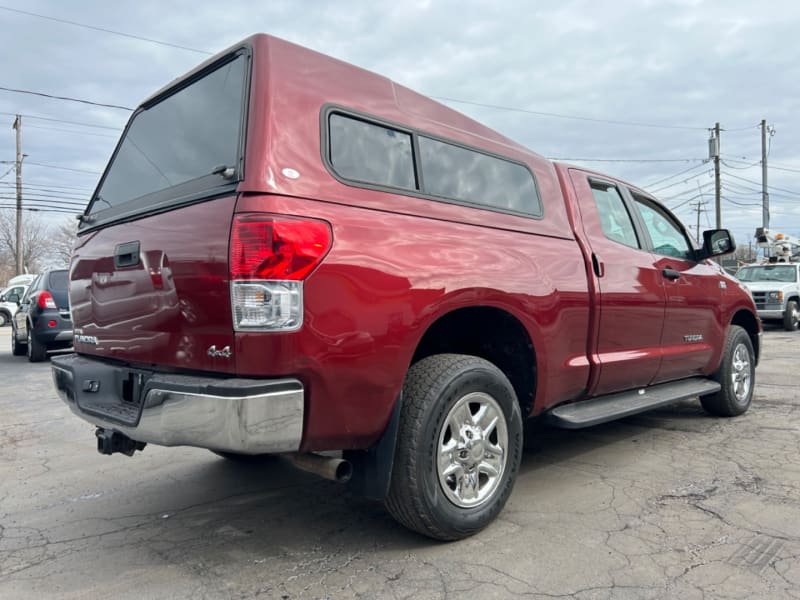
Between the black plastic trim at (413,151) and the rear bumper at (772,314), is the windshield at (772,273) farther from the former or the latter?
the black plastic trim at (413,151)

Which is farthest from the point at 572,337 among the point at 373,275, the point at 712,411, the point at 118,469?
the point at 118,469

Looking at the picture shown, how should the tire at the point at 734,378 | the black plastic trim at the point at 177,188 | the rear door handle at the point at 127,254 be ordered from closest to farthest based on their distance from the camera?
the black plastic trim at the point at 177,188
the rear door handle at the point at 127,254
the tire at the point at 734,378

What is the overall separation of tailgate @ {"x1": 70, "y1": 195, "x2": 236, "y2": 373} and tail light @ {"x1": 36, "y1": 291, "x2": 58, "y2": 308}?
713 centimetres

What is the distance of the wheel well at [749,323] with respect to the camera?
5.79m

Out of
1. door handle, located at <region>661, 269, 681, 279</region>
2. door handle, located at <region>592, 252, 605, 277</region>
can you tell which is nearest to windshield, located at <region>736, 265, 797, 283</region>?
door handle, located at <region>661, 269, 681, 279</region>

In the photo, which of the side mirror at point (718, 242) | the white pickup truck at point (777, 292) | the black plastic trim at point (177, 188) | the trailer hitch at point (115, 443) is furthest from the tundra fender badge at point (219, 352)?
the white pickup truck at point (777, 292)

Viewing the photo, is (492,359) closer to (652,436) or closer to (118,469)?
(652,436)

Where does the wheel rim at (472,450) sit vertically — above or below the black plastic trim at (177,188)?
below

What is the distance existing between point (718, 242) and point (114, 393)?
4513 millimetres

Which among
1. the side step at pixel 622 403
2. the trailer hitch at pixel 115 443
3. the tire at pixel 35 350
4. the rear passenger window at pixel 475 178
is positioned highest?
the rear passenger window at pixel 475 178

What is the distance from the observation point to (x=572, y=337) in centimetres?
360

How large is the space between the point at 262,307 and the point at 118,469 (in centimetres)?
271

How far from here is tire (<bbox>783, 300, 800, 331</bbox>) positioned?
16.2 m

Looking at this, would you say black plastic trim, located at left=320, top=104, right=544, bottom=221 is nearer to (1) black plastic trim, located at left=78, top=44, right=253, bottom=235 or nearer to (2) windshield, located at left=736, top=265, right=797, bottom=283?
(1) black plastic trim, located at left=78, top=44, right=253, bottom=235
